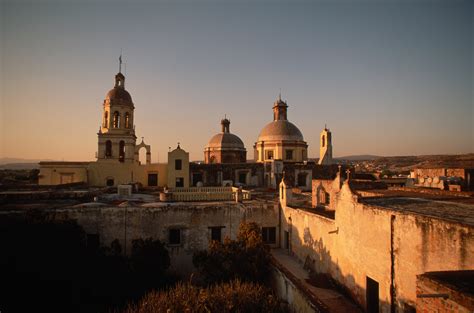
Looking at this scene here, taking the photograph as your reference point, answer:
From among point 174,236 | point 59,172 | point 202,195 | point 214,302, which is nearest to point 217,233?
point 174,236

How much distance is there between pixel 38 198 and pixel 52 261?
30.2ft

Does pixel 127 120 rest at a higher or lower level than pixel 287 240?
higher

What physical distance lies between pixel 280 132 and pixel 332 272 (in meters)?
24.0

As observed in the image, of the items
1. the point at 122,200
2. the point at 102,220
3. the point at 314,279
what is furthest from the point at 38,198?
the point at 314,279

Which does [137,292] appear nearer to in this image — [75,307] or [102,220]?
[75,307]

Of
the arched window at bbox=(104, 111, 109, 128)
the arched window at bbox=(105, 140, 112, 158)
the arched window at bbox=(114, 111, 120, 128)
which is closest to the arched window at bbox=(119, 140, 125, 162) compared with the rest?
the arched window at bbox=(105, 140, 112, 158)

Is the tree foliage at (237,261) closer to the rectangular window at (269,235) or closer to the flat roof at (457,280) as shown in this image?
the rectangular window at (269,235)

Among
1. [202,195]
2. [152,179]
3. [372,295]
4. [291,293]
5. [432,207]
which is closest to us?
[432,207]

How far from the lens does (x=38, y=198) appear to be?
17266 mm

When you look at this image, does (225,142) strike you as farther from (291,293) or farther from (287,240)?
(291,293)

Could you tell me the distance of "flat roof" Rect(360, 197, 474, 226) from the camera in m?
6.69

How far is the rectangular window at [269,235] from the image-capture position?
15625 millimetres

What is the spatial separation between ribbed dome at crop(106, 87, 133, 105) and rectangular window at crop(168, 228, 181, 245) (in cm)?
1594

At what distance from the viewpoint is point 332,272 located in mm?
10875
